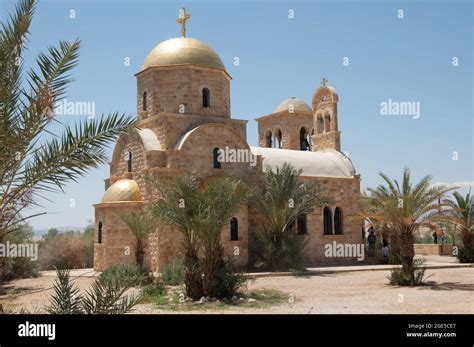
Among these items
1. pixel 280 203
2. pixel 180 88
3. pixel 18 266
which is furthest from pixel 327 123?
pixel 18 266

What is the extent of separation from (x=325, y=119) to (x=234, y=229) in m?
9.44

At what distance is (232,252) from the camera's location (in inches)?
741

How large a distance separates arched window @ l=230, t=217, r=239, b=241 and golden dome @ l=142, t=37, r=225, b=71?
242 inches

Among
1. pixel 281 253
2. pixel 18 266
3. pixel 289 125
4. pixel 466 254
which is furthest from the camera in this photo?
pixel 289 125

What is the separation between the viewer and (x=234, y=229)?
19156 mm

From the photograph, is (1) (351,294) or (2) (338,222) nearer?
(1) (351,294)

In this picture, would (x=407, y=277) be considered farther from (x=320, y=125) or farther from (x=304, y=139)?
(x=304, y=139)

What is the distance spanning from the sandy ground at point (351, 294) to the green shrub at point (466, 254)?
2.86 m

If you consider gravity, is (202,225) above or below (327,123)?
below

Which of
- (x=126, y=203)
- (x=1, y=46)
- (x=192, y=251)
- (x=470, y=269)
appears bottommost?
(x=470, y=269)

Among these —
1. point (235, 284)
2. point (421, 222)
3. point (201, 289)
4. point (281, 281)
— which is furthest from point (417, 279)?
point (201, 289)

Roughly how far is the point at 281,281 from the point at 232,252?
3695 mm

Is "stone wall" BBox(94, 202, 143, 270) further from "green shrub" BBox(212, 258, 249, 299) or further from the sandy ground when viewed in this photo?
"green shrub" BBox(212, 258, 249, 299)
